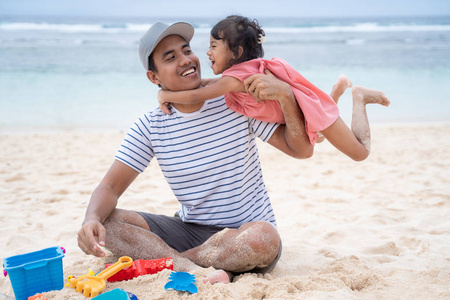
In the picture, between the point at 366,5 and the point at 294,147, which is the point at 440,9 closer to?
the point at 366,5

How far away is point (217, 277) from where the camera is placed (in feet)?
7.09

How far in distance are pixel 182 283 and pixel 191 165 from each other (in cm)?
73

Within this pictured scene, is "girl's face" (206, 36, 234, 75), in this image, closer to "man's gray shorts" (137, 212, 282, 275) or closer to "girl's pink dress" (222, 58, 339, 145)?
"girl's pink dress" (222, 58, 339, 145)

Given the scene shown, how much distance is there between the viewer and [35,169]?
200 inches

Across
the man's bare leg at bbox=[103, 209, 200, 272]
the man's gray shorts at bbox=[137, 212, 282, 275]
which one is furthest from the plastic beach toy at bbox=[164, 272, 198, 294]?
the man's gray shorts at bbox=[137, 212, 282, 275]

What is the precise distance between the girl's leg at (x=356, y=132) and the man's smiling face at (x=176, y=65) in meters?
0.87

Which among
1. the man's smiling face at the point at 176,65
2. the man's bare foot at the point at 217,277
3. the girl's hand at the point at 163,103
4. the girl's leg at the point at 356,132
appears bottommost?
the man's bare foot at the point at 217,277

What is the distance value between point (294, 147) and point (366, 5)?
46.7 meters

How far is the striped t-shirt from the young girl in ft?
0.37

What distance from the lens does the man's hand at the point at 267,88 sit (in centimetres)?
227

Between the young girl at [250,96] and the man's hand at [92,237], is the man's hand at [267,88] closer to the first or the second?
the young girl at [250,96]

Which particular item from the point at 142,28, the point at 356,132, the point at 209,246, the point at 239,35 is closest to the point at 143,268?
the point at 209,246

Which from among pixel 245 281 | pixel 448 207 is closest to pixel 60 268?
pixel 245 281

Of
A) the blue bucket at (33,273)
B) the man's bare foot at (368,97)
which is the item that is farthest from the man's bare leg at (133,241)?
the man's bare foot at (368,97)
